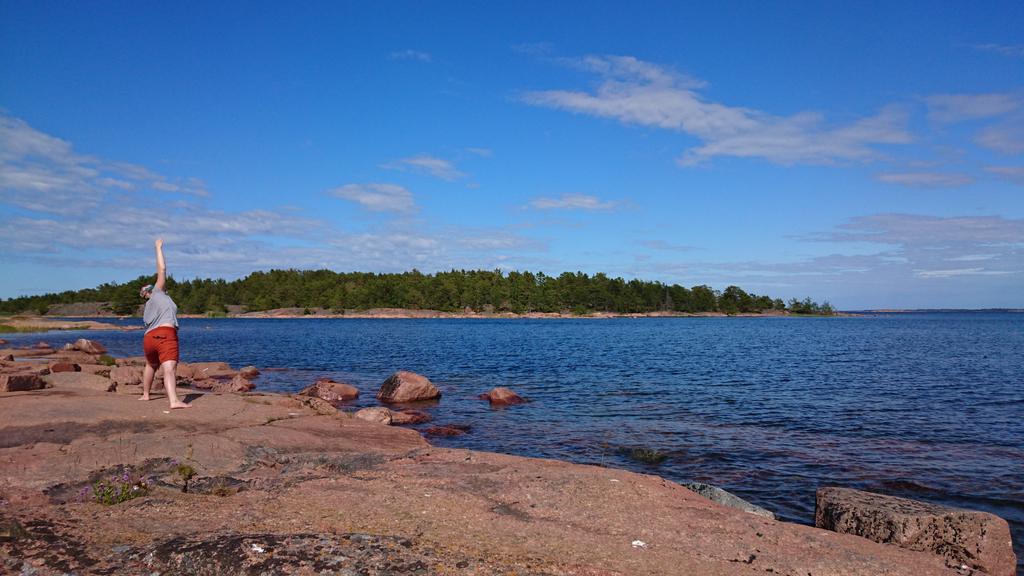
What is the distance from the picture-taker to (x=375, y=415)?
61.1ft

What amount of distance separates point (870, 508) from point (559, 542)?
530 cm

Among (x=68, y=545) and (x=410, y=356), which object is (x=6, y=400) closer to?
(x=68, y=545)

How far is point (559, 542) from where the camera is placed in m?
7.43

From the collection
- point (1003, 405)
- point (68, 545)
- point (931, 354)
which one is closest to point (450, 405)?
point (68, 545)

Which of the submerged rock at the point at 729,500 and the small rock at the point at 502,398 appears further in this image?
the small rock at the point at 502,398

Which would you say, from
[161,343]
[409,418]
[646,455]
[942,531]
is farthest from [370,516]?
[409,418]

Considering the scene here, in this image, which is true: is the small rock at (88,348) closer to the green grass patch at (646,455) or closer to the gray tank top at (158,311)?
the gray tank top at (158,311)

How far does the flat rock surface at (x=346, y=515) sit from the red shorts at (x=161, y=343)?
4.43ft

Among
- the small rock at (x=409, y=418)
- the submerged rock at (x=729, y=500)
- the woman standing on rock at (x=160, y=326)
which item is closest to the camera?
the submerged rock at (x=729, y=500)

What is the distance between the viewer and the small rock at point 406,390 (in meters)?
24.9

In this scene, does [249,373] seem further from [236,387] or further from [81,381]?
[81,381]

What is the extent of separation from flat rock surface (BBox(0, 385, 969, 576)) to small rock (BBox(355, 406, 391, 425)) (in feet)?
18.1

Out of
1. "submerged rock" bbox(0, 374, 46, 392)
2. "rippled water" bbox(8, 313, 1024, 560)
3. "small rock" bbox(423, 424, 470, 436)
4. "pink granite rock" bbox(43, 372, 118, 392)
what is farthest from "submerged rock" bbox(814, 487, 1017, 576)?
"submerged rock" bbox(0, 374, 46, 392)

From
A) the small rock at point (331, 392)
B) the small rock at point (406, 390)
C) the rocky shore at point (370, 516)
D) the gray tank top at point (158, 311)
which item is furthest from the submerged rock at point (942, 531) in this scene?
the small rock at point (331, 392)
